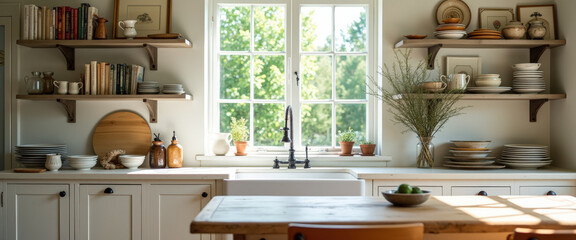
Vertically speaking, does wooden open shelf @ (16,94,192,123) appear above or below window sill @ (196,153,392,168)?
above

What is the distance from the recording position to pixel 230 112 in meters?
4.28

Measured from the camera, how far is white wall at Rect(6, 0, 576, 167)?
4.07 metres

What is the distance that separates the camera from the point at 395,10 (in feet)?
13.5

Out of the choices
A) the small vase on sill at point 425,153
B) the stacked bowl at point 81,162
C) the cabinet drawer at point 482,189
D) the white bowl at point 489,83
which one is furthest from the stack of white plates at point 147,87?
the white bowl at point 489,83

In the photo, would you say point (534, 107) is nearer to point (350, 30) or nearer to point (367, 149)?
point (367, 149)

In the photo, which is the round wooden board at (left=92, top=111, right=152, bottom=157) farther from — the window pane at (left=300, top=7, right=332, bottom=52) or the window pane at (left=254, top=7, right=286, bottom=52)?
the window pane at (left=300, top=7, right=332, bottom=52)

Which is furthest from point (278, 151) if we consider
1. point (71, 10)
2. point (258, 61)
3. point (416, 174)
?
point (71, 10)

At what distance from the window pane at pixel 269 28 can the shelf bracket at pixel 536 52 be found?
1.95 metres

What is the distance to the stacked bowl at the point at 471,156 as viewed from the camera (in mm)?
3846

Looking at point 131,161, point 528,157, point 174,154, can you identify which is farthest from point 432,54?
point 131,161

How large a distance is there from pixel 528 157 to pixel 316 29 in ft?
6.19

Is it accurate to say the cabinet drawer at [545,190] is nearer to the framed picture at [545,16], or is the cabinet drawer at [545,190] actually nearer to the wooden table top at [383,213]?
the wooden table top at [383,213]

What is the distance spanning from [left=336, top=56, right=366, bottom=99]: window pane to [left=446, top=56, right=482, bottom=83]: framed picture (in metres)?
0.67

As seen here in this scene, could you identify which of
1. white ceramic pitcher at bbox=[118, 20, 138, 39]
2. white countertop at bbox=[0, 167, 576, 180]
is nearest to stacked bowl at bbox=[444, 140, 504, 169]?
white countertop at bbox=[0, 167, 576, 180]
